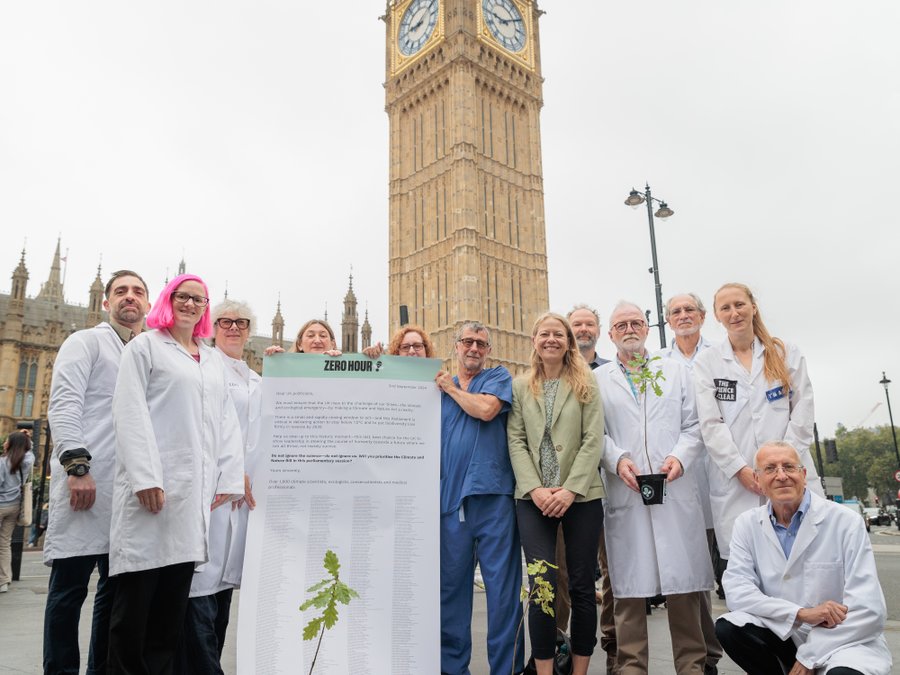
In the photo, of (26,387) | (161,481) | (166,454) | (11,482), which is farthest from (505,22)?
(161,481)

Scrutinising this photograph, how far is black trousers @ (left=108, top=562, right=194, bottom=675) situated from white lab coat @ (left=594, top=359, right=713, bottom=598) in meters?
2.12

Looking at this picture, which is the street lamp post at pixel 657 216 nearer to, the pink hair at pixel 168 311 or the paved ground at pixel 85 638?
the paved ground at pixel 85 638

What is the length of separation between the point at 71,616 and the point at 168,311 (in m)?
1.40

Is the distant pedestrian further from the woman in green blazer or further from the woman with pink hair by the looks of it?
the woman in green blazer

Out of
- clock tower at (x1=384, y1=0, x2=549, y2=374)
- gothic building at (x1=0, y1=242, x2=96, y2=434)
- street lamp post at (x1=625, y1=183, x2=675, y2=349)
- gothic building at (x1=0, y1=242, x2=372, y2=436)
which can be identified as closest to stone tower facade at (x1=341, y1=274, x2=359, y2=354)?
gothic building at (x1=0, y1=242, x2=372, y2=436)

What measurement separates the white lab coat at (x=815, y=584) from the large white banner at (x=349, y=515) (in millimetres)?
1416

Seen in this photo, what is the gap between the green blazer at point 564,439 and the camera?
10.6 ft

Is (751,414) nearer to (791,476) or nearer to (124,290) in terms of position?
(791,476)

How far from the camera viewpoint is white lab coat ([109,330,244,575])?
2.52 meters

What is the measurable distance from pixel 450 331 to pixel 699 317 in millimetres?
31552

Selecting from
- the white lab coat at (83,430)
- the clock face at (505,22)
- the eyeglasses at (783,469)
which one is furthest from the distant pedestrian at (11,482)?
the clock face at (505,22)

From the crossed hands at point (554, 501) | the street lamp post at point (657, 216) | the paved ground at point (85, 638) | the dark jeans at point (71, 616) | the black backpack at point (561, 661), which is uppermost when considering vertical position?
the street lamp post at point (657, 216)

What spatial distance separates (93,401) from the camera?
303 centimetres

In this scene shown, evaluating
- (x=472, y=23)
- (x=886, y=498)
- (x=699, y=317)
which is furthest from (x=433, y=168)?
(x=886, y=498)
